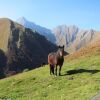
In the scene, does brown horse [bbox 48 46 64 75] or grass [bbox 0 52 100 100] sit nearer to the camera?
grass [bbox 0 52 100 100]

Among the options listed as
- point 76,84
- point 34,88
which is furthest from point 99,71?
point 34,88

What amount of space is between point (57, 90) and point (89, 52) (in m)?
19.4

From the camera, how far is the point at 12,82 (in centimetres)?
3253

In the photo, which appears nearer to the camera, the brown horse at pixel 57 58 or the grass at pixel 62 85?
the grass at pixel 62 85

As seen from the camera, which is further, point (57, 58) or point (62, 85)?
point (57, 58)

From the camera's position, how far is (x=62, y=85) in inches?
1061

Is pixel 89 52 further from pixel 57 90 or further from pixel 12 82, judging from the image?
pixel 57 90

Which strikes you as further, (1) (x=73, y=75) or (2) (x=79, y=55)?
(2) (x=79, y=55)

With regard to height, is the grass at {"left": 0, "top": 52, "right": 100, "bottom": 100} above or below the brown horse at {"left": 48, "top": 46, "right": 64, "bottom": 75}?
A: below

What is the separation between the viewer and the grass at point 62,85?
22391 mm

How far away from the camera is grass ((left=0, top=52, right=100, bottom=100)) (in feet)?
73.5

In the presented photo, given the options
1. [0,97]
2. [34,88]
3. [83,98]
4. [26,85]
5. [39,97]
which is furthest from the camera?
[26,85]

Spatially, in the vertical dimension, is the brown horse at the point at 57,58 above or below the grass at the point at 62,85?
above

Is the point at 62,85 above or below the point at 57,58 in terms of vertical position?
below
